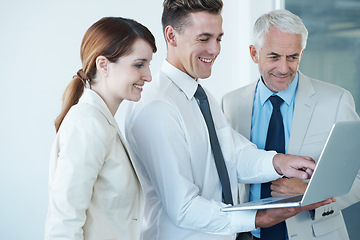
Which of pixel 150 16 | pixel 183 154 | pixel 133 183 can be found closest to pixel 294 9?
pixel 150 16

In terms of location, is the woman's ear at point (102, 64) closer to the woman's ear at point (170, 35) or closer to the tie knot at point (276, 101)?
the woman's ear at point (170, 35)

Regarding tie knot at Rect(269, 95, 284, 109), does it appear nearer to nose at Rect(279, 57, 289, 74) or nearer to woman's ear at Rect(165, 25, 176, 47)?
nose at Rect(279, 57, 289, 74)

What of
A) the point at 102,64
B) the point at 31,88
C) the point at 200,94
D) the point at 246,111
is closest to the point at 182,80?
the point at 200,94

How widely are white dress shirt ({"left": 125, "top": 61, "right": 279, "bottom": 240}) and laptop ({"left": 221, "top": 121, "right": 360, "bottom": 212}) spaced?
0.48ft

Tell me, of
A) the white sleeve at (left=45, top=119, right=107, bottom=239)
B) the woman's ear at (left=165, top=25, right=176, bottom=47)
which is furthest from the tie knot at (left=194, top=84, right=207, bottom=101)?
the white sleeve at (left=45, top=119, right=107, bottom=239)

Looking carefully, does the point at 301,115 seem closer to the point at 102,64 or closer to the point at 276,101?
the point at 276,101

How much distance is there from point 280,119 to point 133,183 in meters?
0.89

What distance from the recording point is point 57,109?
321 cm

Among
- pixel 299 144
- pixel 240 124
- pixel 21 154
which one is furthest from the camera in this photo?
pixel 21 154

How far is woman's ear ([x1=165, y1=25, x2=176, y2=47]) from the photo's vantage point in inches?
71.5

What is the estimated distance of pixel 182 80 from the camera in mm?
1800

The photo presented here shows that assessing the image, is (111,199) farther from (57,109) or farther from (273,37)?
(57,109)

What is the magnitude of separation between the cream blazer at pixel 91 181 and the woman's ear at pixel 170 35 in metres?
0.48

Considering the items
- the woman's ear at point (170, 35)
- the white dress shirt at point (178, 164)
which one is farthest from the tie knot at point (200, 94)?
the woman's ear at point (170, 35)
